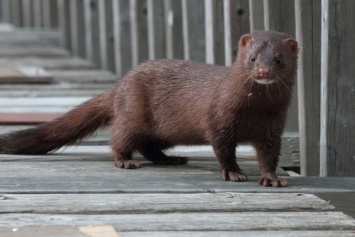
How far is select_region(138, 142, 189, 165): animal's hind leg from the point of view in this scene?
5496 mm

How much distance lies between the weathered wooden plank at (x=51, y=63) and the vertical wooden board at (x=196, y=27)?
3.60 meters

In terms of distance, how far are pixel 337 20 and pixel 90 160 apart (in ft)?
4.73

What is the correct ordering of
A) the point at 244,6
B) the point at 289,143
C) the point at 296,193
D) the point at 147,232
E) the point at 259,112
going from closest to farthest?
1. the point at 147,232
2. the point at 296,193
3. the point at 259,112
4. the point at 289,143
5. the point at 244,6

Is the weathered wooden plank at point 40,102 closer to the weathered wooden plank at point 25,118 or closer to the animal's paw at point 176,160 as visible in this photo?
the weathered wooden plank at point 25,118

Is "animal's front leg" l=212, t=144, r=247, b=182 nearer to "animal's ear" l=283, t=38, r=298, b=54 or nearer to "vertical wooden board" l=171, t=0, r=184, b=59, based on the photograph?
"animal's ear" l=283, t=38, r=298, b=54

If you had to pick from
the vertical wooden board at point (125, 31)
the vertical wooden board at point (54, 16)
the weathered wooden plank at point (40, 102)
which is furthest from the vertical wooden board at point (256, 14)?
the vertical wooden board at point (54, 16)

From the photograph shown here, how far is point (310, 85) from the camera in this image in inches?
214

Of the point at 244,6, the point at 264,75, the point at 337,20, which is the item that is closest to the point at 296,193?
the point at 264,75

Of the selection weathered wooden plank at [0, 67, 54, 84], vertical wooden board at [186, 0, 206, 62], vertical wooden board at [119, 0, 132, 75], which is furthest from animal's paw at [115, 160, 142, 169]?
vertical wooden board at [119, 0, 132, 75]

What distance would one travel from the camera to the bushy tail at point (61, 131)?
5699mm

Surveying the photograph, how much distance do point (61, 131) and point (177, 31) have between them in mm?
2775

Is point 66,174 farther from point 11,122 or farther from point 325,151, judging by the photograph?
point 11,122

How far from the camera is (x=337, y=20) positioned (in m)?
4.93

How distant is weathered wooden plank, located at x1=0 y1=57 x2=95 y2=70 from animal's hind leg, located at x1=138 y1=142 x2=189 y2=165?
5647 mm
